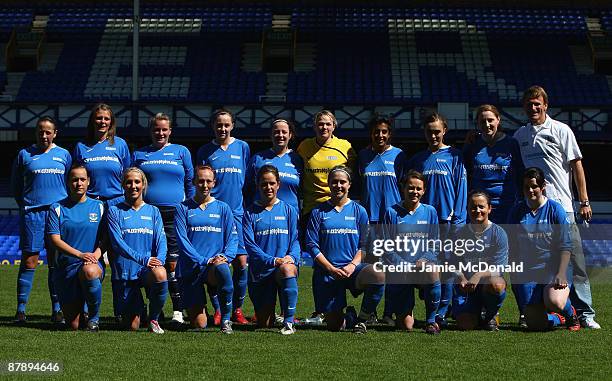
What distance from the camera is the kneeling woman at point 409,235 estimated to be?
269 inches

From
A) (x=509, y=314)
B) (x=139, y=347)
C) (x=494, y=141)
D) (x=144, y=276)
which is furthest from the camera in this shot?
(x=509, y=314)

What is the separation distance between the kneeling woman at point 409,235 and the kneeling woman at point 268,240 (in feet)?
2.50

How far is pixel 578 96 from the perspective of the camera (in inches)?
982

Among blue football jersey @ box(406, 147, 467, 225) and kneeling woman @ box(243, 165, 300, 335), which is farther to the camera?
blue football jersey @ box(406, 147, 467, 225)

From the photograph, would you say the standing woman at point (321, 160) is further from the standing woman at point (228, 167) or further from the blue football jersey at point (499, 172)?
the blue football jersey at point (499, 172)

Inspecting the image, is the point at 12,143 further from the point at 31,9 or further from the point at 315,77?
the point at 315,77

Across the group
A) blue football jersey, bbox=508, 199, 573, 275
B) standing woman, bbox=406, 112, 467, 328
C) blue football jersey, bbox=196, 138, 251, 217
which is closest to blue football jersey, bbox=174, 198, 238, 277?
blue football jersey, bbox=196, 138, 251, 217

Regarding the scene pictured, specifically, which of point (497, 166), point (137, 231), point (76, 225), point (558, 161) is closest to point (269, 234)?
point (137, 231)

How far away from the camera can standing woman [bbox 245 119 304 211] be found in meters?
7.36

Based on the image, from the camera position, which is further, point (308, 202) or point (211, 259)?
point (308, 202)

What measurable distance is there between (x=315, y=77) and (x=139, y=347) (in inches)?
807

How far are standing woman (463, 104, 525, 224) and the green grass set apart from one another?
1018mm

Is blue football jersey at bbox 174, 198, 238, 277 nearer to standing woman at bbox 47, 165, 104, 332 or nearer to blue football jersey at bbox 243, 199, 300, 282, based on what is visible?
blue football jersey at bbox 243, 199, 300, 282

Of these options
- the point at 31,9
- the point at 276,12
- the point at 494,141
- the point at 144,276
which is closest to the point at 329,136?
the point at 494,141
